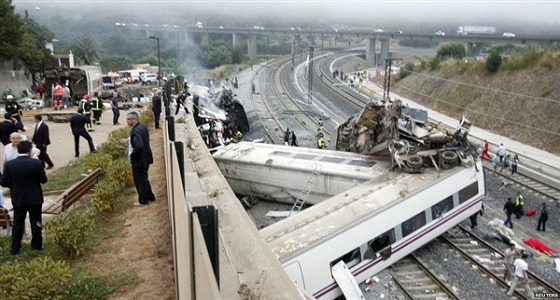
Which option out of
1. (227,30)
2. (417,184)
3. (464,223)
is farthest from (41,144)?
(227,30)

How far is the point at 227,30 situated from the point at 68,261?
11610cm

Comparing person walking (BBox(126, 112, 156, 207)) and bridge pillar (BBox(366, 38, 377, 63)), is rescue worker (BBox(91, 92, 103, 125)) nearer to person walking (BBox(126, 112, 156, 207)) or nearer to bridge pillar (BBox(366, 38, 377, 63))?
person walking (BBox(126, 112, 156, 207))

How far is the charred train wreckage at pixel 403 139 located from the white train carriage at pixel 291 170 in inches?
37.5

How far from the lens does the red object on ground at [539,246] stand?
17234mm

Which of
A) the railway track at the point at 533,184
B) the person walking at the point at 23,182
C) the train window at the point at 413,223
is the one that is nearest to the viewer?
the person walking at the point at 23,182

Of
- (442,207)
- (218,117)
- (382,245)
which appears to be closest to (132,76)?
(218,117)

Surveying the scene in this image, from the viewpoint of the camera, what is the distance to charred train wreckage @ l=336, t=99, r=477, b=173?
659 inches

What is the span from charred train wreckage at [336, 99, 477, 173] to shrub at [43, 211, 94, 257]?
11.1 meters

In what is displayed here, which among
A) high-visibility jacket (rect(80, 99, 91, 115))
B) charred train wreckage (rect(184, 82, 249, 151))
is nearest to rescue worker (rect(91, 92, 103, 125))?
charred train wreckage (rect(184, 82, 249, 151))

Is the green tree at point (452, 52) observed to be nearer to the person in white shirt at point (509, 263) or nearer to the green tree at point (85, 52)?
the green tree at point (85, 52)

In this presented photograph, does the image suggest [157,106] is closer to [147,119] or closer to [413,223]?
[147,119]

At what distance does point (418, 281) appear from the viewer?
14.1 m

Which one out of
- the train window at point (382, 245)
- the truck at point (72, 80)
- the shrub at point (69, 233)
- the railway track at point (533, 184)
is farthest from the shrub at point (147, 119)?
the railway track at point (533, 184)

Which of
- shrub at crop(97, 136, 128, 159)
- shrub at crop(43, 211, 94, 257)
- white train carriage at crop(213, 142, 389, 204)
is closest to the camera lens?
shrub at crop(43, 211, 94, 257)
